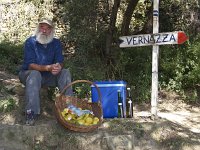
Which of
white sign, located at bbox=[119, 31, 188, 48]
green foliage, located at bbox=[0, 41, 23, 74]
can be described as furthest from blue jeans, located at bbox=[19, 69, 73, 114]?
green foliage, located at bbox=[0, 41, 23, 74]

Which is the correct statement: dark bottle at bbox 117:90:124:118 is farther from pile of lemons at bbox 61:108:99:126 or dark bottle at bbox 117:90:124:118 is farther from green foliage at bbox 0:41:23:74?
green foliage at bbox 0:41:23:74

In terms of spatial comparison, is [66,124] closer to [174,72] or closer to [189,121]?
[189,121]

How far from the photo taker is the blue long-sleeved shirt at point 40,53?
526 cm

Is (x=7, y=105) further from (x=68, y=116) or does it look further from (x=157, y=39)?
(x=157, y=39)

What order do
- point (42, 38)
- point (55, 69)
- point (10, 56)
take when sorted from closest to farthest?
1. point (55, 69)
2. point (42, 38)
3. point (10, 56)

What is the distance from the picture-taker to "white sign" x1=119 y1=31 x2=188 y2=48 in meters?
5.22

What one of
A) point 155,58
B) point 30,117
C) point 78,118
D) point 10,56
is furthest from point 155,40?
point 10,56

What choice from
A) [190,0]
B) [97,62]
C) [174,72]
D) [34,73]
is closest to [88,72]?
[97,62]

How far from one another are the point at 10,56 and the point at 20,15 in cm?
279

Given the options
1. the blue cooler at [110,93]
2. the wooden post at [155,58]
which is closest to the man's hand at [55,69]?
the blue cooler at [110,93]

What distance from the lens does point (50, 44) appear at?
213 inches

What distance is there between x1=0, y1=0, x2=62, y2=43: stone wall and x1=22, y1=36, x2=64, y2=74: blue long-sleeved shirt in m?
6.72

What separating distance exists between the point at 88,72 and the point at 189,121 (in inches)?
98.7

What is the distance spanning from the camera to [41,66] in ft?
16.9
